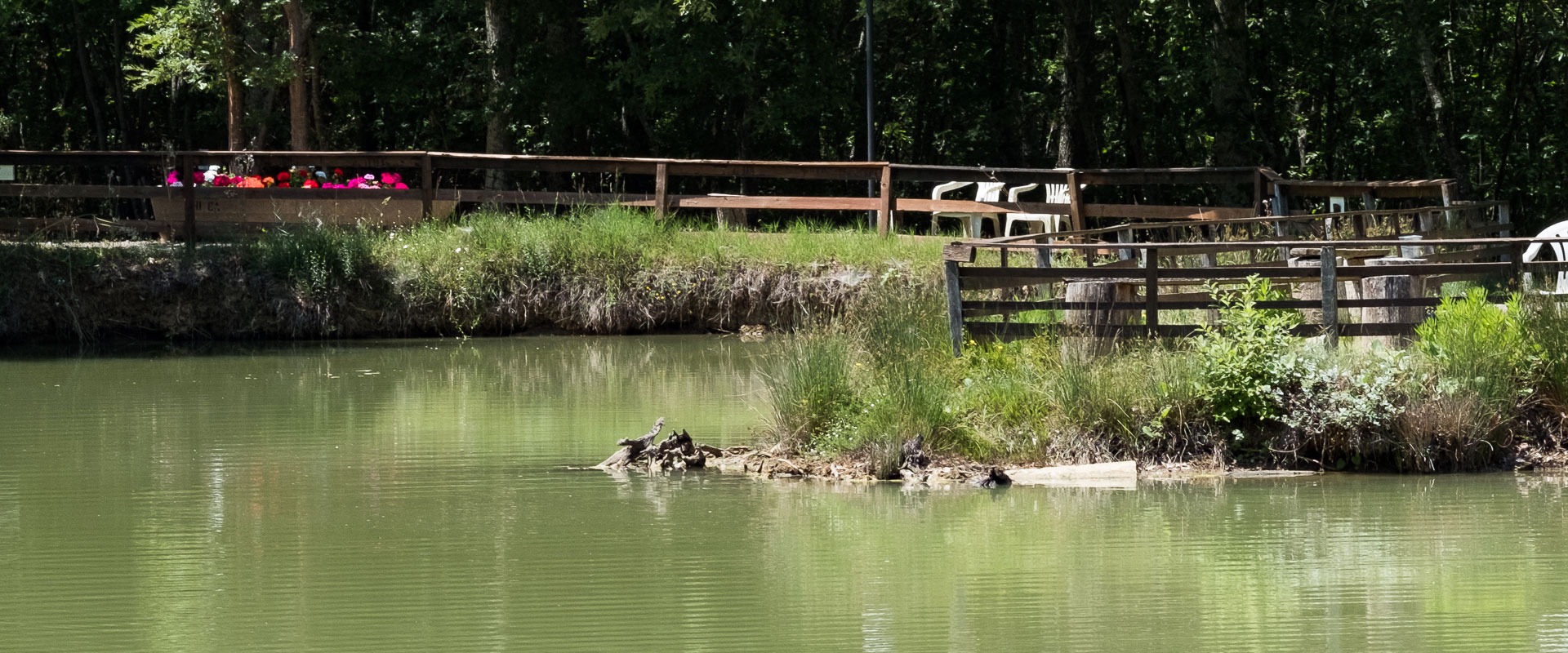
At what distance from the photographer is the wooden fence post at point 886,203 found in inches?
786

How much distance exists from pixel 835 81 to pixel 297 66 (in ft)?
27.5

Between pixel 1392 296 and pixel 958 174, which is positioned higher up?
pixel 958 174

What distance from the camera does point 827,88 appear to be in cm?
2741

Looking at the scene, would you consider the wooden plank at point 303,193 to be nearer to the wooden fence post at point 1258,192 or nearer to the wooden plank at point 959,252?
the wooden fence post at point 1258,192

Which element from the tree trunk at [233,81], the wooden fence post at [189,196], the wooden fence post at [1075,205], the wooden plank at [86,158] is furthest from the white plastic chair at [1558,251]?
the tree trunk at [233,81]

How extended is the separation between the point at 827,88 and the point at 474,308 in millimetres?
10317

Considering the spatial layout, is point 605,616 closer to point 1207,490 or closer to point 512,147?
point 1207,490

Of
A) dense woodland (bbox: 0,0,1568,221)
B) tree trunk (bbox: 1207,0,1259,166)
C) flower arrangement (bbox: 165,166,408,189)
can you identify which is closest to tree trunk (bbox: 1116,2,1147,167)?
dense woodland (bbox: 0,0,1568,221)

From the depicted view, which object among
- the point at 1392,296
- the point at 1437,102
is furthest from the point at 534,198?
the point at 1437,102

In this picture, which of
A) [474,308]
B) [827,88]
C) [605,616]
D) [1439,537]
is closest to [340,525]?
[605,616]

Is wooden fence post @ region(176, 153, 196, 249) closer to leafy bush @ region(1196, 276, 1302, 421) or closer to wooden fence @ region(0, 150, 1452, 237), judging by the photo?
wooden fence @ region(0, 150, 1452, 237)

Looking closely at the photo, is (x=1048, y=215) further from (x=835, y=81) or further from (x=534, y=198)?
(x=835, y=81)

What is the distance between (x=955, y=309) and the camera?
11.6 metres

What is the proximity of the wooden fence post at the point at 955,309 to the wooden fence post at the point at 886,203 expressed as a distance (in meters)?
8.24
